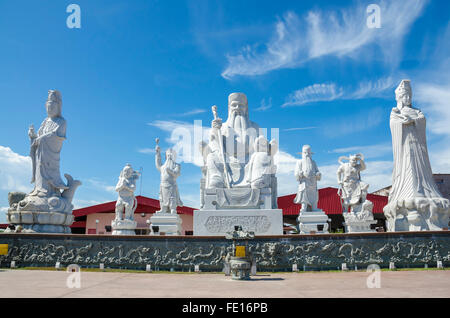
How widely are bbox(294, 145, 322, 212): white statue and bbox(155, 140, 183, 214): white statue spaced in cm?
418

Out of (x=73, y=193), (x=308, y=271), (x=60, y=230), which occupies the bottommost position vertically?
(x=308, y=271)

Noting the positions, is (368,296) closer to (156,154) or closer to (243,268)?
(243,268)

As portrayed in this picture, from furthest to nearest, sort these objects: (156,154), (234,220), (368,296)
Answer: (156,154) → (234,220) → (368,296)

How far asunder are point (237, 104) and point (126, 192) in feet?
17.3

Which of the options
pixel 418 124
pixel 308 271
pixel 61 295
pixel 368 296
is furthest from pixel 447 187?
pixel 61 295

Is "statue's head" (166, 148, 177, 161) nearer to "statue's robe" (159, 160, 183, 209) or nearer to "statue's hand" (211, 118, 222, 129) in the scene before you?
"statue's robe" (159, 160, 183, 209)

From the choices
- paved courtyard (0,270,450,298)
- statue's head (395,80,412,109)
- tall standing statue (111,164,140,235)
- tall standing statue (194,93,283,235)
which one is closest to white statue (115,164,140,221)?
tall standing statue (111,164,140,235)

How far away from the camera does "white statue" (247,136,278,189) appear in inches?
445

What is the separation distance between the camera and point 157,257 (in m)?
9.39

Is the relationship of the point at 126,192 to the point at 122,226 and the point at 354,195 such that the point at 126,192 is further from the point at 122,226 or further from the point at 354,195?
the point at 354,195

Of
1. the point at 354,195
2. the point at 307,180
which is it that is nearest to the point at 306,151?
the point at 307,180

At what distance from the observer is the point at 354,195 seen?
11672mm

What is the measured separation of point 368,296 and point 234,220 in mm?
6067

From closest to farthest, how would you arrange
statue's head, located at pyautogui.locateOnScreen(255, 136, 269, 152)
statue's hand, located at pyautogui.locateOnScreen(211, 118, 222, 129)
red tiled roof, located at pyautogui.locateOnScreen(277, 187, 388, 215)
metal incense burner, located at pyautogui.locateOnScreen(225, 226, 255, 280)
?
metal incense burner, located at pyautogui.locateOnScreen(225, 226, 255, 280)
statue's head, located at pyautogui.locateOnScreen(255, 136, 269, 152)
statue's hand, located at pyautogui.locateOnScreen(211, 118, 222, 129)
red tiled roof, located at pyautogui.locateOnScreen(277, 187, 388, 215)
